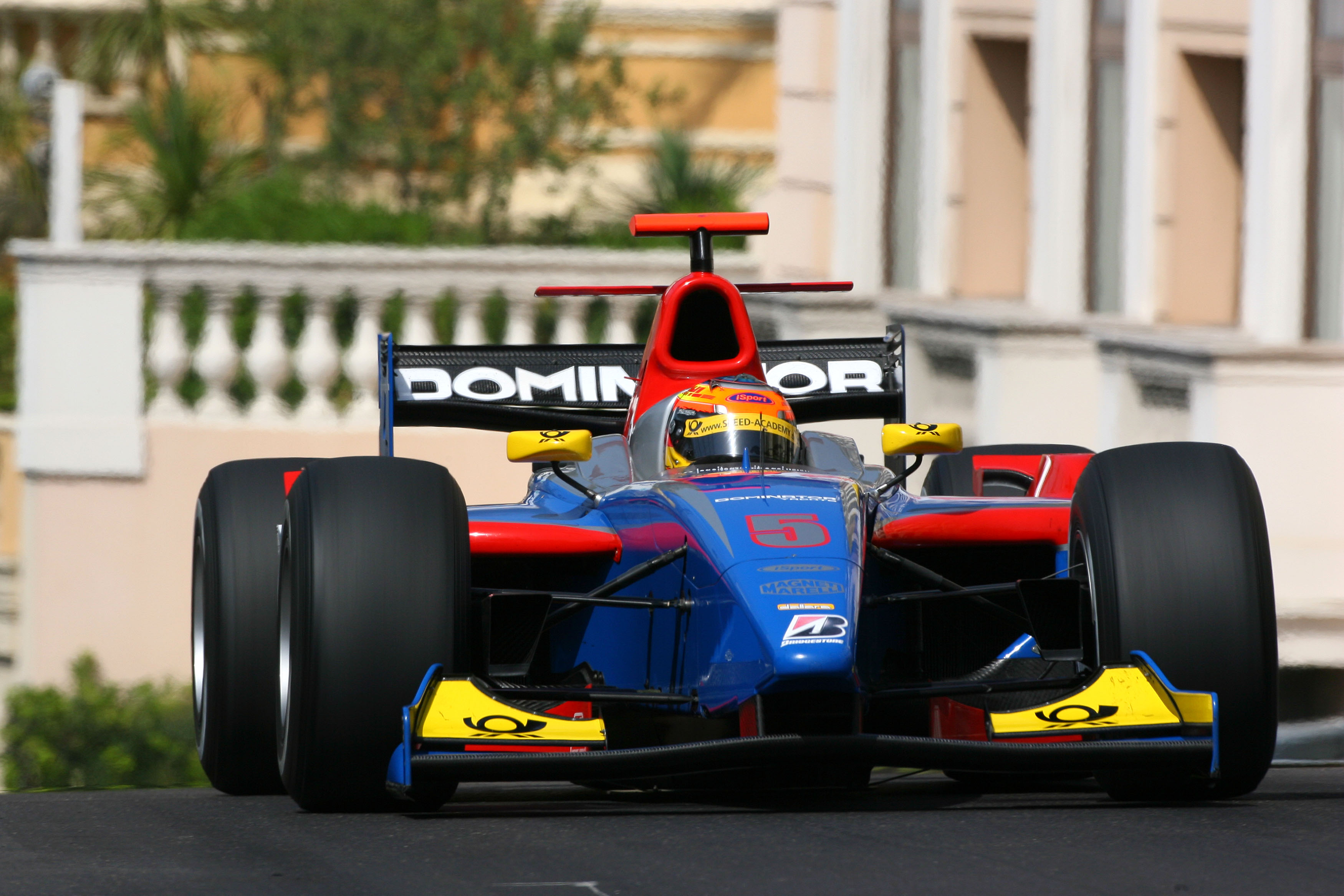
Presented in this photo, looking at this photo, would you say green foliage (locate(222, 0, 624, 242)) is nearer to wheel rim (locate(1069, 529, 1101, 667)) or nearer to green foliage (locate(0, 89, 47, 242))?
green foliage (locate(0, 89, 47, 242))

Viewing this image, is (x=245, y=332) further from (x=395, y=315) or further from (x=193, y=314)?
(x=395, y=315)

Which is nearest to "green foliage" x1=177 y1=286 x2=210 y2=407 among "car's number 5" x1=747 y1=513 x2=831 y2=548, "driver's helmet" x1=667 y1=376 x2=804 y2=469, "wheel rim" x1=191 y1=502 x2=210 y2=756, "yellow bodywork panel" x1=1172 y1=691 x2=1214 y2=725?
"wheel rim" x1=191 y1=502 x2=210 y2=756

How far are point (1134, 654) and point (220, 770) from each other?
2.66 m

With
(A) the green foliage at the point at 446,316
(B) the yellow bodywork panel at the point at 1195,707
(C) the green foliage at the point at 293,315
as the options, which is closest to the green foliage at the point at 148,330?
(C) the green foliage at the point at 293,315

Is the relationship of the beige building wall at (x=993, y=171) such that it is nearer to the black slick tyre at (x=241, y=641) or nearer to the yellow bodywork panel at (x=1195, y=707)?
the black slick tyre at (x=241, y=641)

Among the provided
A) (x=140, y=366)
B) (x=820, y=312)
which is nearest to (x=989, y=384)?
(x=820, y=312)

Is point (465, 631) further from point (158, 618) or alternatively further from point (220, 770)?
point (158, 618)

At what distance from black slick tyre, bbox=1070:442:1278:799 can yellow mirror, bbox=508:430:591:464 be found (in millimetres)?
1406

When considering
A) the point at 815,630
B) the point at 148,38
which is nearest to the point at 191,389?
the point at 815,630

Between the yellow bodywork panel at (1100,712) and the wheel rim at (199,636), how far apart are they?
2.45m

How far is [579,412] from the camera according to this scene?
8836 millimetres

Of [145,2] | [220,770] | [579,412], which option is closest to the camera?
[220,770]

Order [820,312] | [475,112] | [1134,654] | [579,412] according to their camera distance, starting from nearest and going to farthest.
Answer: [1134,654] → [579,412] → [820,312] → [475,112]

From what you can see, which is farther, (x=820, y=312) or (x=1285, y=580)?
(x=820, y=312)
